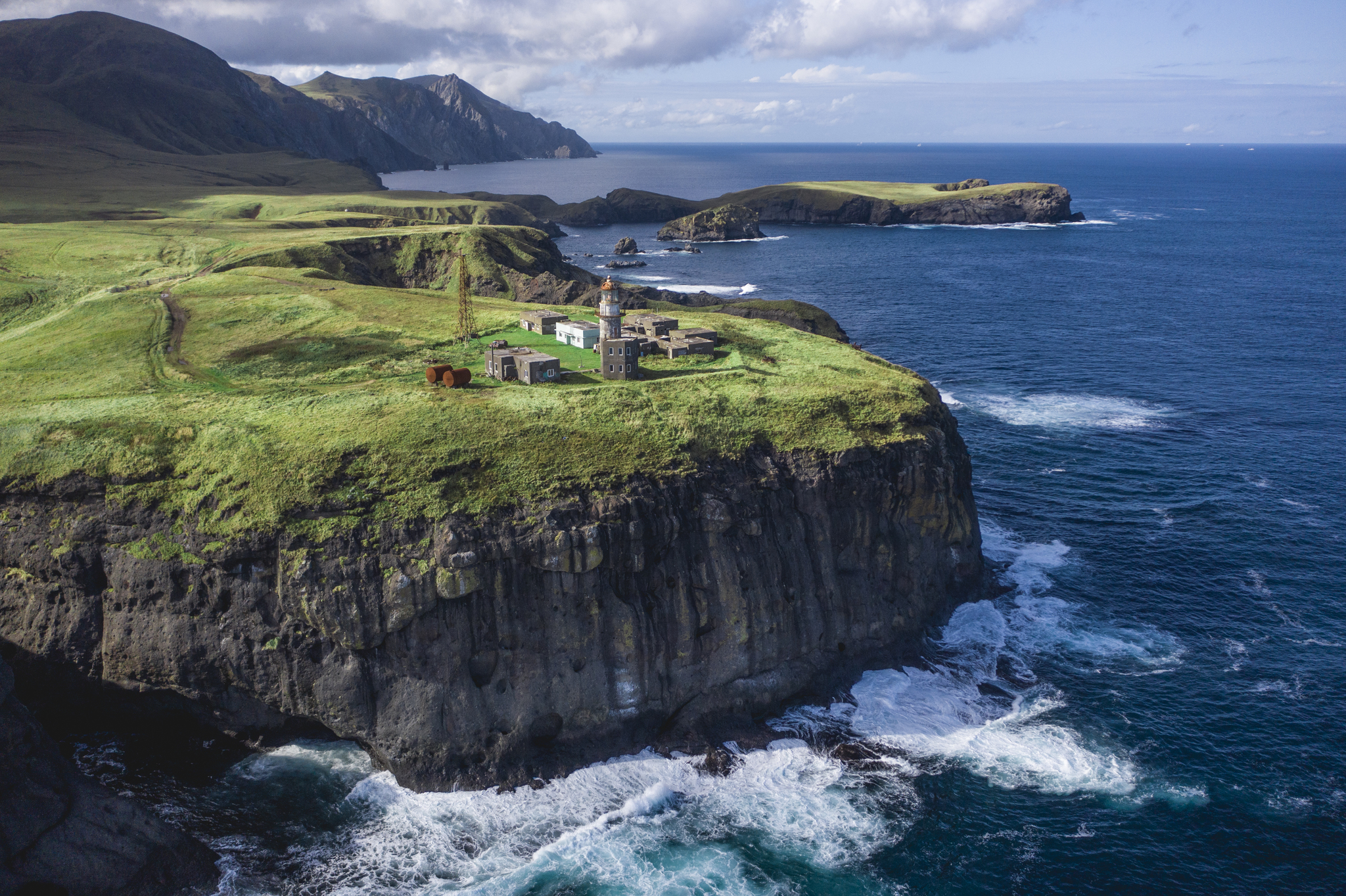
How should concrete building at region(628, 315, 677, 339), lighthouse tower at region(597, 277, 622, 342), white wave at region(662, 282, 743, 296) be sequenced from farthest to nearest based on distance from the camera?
white wave at region(662, 282, 743, 296) → concrete building at region(628, 315, 677, 339) → lighthouse tower at region(597, 277, 622, 342)

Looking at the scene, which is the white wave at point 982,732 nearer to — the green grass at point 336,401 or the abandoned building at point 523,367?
the green grass at point 336,401

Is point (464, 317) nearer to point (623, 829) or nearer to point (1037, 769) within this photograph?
point (623, 829)

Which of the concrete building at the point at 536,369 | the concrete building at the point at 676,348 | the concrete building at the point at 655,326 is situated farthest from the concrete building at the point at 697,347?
the concrete building at the point at 536,369

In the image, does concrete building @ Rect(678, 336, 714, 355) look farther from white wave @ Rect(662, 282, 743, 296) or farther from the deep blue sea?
white wave @ Rect(662, 282, 743, 296)

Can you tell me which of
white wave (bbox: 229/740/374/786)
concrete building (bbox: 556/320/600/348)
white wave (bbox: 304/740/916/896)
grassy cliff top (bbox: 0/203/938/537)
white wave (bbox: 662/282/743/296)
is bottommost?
white wave (bbox: 304/740/916/896)

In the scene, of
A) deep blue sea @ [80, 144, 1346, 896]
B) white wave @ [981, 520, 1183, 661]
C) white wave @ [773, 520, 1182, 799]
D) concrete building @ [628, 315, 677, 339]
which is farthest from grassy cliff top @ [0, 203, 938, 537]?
deep blue sea @ [80, 144, 1346, 896]
